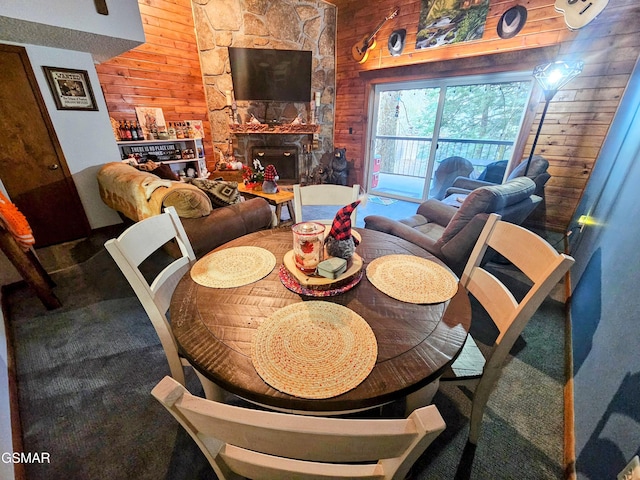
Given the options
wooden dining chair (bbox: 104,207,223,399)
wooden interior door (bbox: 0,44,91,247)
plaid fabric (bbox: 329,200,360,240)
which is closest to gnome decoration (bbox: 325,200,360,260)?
plaid fabric (bbox: 329,200,360,240)

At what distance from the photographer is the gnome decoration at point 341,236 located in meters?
0.95

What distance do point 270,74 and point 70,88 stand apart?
2.68 m

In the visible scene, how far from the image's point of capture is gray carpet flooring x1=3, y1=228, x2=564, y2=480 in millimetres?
1042

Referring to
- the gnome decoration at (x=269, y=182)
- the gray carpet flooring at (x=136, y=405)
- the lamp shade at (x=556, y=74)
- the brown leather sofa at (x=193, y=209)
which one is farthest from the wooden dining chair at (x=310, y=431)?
the lamp shade at (x=556, y=74)

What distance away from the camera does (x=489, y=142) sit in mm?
3768

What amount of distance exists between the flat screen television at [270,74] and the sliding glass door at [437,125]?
4.37 ft

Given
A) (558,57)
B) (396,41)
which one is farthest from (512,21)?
(396,41)

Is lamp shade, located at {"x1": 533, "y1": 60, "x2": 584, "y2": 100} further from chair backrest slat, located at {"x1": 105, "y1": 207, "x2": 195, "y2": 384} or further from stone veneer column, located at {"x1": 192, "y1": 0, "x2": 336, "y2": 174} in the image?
chair backrest slat, located at {"x1": 105, "y1": 207, "x2": 195, "y2": 384}

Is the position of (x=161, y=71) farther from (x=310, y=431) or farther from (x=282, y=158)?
(x=310, y=431)

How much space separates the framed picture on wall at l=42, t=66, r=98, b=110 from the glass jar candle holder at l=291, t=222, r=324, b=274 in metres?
3.30

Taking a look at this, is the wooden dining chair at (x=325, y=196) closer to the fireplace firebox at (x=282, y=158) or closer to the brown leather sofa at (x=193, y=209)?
the brown leather sofa at (x=193, y=209)

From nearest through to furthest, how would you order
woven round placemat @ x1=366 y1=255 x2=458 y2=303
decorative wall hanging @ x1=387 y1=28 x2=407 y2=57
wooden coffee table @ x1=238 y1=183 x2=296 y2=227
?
woven round placemat @ x1=366 y1=255 x2=458 y2=303 < wooden coffee table @ x1=238 y1=183 x2=296 y2=227 < decorative wall hanging @ x1=387 y1=28 x2=407 y2=57

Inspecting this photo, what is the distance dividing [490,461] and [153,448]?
4.65 feet

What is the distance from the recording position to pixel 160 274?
1014 mm
